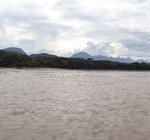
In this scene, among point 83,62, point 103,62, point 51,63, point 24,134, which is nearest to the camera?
point 24,134

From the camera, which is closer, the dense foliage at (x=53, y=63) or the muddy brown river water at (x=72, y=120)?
the muddy brown river water at (x=72, y=120)

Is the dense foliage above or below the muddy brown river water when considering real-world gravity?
above

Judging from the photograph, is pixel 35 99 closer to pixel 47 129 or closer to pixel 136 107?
pixel 136 107

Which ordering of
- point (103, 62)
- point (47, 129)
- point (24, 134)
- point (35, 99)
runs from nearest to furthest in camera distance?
point (24, 134), point (47, 129), point (35, 99), point (103, 62)

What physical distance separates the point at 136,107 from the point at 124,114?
3.10 metres

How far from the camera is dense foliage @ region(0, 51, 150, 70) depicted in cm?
7912

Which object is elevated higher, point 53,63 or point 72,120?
point 53,63

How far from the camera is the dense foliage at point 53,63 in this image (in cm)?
7912

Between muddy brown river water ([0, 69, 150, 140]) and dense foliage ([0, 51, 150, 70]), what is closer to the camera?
muddy brown river water ([0, 69, 150, 140])

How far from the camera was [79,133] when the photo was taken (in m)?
14.7

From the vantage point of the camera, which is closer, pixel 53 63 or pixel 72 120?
pixel 72 120

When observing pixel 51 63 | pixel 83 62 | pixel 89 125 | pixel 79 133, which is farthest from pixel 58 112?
pixel 83 62

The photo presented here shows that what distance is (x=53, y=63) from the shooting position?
87.8m

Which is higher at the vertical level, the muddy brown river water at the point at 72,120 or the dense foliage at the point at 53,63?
the dense foliage at the point at 53,63
